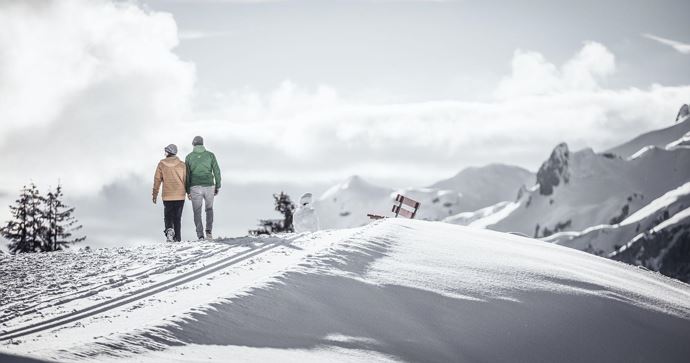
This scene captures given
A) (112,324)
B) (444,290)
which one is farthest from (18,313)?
(444,290)

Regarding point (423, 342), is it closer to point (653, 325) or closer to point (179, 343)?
point (179, 343)

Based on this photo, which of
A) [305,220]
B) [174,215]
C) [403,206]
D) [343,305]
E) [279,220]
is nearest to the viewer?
[343,305]

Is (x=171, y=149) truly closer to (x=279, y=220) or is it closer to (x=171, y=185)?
(x=171, y=185)

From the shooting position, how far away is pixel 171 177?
2242 centimetres

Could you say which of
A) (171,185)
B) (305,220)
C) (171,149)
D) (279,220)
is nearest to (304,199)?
(305,220)

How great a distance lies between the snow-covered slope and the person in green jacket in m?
1.57

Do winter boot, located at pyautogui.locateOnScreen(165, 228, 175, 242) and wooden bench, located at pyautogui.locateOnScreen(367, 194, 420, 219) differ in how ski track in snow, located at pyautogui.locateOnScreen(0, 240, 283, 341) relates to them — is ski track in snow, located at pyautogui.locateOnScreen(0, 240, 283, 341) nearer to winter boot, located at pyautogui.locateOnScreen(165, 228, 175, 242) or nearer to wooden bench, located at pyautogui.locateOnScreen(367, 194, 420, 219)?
winter boot, located at pyautogui.locateOnScreen(165, 228, 175, 242)

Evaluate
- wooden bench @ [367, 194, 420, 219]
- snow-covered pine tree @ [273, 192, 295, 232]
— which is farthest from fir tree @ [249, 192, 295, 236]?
wooden bench @ [367, 194, 420, 219]

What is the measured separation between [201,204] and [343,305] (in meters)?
8.67

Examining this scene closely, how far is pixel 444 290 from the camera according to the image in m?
16.7

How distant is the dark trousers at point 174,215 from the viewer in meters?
22.6

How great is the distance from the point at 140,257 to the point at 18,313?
225 inches

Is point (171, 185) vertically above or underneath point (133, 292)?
above

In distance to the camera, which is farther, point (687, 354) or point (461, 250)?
point (461, 250)
